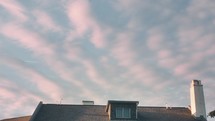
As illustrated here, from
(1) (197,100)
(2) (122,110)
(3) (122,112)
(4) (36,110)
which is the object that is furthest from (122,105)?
(4) (36,110)

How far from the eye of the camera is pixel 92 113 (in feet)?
168

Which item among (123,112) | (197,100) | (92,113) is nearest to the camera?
(123,112)

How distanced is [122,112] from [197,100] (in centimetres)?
1093

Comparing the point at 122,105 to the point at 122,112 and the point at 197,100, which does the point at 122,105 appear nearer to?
the point at 122,112

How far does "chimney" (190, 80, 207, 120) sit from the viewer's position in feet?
170

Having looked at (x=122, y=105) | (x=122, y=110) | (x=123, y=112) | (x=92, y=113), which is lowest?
(x=123, y=112)

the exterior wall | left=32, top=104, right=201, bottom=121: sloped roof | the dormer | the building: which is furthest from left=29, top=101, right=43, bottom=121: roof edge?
the exterior wall

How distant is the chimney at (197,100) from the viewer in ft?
170

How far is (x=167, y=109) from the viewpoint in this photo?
53.7m

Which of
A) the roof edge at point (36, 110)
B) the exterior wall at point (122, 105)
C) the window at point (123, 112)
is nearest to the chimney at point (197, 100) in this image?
the exterior wall at point (122, 105)

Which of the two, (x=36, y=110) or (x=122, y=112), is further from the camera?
(x=36, y=110)

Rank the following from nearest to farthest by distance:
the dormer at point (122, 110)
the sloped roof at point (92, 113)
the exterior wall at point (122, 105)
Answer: the exterior wall at point (122, 105) < the dormer at point (122, 110) < the sloped roof at point (92, 113)

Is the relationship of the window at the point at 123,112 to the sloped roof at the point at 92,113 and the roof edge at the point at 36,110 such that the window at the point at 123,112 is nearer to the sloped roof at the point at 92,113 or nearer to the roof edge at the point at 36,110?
the sloped roof at the point at 92,113

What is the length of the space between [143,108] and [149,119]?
3.67 metres
